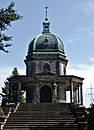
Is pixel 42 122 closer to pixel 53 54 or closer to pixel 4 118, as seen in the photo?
pixel 4 118

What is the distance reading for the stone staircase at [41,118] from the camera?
94.4 ft

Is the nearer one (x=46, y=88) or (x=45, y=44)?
(x=46, y=88)

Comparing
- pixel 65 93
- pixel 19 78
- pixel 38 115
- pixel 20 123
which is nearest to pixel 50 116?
pixel 38 115

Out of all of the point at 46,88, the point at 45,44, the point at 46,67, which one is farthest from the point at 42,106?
the point at 45,44

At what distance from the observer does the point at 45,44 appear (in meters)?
51.4

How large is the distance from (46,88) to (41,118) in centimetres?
1619

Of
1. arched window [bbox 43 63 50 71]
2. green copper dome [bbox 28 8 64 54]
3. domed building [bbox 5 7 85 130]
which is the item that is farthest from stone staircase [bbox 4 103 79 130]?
green copper dome [bbox 28 8 64 54]

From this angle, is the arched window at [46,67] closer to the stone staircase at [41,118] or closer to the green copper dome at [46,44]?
the green copper dome at [46,44]

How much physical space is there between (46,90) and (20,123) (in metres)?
18.1

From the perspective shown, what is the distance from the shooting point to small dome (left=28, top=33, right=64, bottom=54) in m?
51.0

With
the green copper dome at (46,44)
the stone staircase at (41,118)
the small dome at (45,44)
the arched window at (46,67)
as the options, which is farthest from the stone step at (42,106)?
the small dome at (45,44)

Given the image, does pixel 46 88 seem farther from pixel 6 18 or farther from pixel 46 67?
pixel 6 18

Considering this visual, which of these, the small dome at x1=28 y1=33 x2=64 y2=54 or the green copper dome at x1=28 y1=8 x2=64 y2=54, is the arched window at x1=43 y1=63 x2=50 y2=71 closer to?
the green copper dome at x1=28 y1=8 x2=64 y2=54

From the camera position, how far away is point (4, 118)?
2980 centimetres
